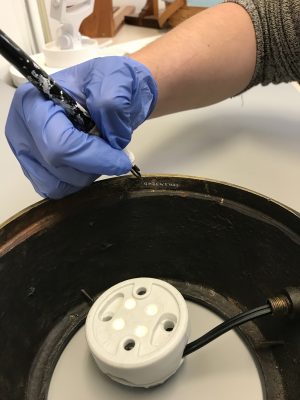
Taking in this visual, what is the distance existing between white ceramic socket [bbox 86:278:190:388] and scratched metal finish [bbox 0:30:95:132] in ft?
0.72

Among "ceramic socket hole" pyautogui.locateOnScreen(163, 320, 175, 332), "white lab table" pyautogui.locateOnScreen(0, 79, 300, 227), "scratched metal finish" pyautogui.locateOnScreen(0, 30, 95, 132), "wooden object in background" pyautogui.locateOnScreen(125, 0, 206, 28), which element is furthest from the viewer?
"wooden object in background" pyautogui.locateOnScreen(125, 0, 206, 28)

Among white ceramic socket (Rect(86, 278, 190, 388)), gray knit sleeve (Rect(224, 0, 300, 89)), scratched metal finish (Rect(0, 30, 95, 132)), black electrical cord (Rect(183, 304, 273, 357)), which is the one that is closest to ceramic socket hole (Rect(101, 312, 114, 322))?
white ceramic socket (Rect(86, 278, 190, 388))

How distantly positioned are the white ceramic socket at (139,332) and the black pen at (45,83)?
16 cm

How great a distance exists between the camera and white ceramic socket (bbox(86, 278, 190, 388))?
0.42 m

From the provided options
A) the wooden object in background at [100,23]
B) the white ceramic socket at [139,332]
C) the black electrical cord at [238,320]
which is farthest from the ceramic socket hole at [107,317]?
the wooden object in background at [100,23]

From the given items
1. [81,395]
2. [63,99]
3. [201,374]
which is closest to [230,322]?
[201,374]

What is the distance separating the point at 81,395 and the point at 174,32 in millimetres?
553

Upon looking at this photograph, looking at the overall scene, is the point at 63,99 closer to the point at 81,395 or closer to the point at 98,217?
the point at 98,217

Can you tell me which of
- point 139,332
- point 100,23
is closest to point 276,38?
point 139,332

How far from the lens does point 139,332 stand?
46cm

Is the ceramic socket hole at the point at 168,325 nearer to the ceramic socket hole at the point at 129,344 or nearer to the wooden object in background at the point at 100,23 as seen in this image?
the ceramic socket hole at the point at 129,344

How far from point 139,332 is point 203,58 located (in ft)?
1.42

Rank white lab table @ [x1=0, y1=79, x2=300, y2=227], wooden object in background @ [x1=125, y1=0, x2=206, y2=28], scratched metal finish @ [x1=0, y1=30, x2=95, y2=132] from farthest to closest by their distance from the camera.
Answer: wooden object in background @ [x1=125, y1=0, x2=206, y2=28], white lab table @ [x1=0, y1=79, x2=300, y2=227], scratched metal finish @ [x1=0, y1=30, x2=95, y2=132]

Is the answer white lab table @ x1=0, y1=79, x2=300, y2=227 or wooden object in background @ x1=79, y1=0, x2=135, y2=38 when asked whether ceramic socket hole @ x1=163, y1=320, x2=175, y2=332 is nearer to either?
white lab table @ x1=0, y1=79, x2=300, y2=227
